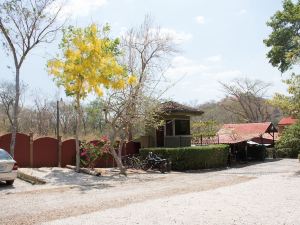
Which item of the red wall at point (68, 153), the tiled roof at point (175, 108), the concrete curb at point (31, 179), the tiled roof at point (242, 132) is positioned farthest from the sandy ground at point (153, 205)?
the tiled roof at point (242, 132)

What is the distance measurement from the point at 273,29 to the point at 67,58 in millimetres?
20584

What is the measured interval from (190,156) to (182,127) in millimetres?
4825

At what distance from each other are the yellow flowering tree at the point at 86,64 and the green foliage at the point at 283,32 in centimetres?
1739

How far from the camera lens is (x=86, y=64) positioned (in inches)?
771

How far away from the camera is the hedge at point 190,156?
984 inches

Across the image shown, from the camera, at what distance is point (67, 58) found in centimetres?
1994

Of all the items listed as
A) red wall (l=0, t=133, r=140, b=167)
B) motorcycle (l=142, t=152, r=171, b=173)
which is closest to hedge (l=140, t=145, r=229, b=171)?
motorcycle (l=142, t=152, r=171, b=173)

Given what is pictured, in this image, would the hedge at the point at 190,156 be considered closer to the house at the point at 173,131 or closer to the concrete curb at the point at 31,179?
the house at the point at 173,131

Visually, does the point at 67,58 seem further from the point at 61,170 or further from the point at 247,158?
the point at 247,158

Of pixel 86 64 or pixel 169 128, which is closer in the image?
pixel 86 64

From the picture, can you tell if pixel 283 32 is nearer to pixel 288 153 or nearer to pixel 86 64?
pixel 288 153

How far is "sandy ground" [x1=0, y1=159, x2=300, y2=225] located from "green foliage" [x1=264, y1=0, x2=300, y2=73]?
19811 mm

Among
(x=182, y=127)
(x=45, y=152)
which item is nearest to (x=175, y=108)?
(x=182, y=127)

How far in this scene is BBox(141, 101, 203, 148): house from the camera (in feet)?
95.1
